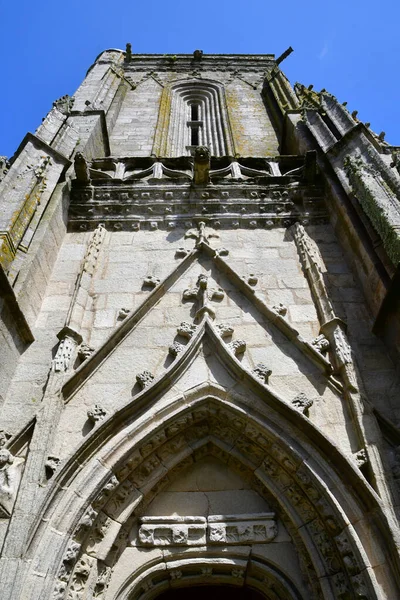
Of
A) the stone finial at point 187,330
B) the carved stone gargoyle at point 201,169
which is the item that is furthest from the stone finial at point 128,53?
the stone finial at point 187,330

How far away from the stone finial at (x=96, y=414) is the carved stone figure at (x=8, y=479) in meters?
0.65

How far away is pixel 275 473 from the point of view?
469cm

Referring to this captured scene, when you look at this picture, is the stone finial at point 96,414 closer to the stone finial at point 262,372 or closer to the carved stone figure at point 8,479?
the carved stone figure at point 8,479

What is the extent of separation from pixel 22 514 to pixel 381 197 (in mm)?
4820

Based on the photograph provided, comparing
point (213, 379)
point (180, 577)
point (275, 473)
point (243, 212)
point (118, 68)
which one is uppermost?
point (118, 68)

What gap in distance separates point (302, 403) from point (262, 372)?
0.48 metres

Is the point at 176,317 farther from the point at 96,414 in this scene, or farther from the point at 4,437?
the point at 4,437

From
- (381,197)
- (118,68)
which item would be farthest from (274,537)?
(118,68)

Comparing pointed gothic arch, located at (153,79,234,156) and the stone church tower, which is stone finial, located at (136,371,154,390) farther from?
pointed gothic arch, located at (153,79,234,156)

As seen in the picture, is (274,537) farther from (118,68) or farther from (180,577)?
(118,68)

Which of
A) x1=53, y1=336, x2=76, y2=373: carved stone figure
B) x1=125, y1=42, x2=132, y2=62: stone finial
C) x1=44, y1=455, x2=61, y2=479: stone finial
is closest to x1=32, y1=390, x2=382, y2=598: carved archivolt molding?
x1=44, y1=455, x2=61, y2=479: stone finial

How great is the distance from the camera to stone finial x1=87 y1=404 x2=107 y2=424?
4.64 metres

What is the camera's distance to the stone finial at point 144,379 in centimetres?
493

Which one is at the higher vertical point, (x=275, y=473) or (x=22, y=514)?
(x=275, y=473)
